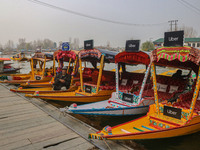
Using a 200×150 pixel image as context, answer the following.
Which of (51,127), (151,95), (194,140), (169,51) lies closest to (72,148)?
(51,127)

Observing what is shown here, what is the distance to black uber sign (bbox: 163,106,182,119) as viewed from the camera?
5434 mm

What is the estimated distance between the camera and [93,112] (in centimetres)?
672

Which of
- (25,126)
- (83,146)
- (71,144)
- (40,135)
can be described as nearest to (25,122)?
(25,126)

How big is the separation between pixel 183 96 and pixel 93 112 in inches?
151

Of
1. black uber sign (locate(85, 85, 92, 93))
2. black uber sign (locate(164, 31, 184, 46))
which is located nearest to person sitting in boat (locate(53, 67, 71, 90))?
black uber sign (locate(85, 85, 92, 93))

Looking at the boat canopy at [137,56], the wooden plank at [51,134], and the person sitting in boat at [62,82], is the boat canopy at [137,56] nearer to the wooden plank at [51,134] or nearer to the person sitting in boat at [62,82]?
the wooden plank at [51,134]

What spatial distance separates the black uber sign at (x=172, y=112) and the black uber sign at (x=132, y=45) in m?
2.58

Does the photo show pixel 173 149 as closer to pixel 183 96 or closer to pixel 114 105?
pixel 183 96

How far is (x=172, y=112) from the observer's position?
5594 millimetres

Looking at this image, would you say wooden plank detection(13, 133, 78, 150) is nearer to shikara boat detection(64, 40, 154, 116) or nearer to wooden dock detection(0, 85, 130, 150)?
wooden dock detection(0, 85, 130, 150)

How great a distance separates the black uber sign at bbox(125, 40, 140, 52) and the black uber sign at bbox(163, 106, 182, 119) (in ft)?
8.46

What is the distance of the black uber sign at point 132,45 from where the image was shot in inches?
270

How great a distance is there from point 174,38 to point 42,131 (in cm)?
512

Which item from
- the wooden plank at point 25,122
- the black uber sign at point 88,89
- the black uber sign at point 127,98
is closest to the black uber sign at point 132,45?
the black uber sign at point 127,98
